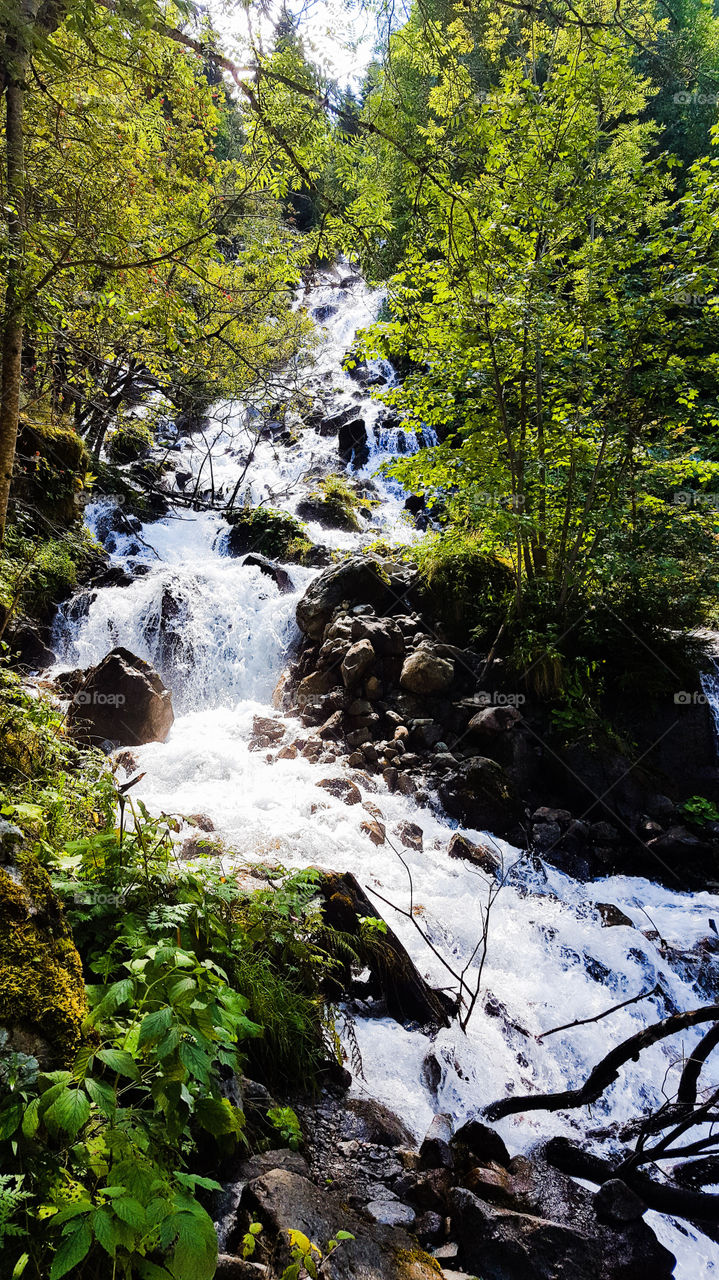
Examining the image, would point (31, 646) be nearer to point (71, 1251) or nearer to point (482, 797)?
point (482, 797)

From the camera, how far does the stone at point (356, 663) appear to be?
838 cm

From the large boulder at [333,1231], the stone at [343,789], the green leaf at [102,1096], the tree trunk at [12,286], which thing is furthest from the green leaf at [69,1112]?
the stone at [343,789]

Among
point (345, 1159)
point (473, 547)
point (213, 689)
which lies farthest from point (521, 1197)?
point (213, 689)

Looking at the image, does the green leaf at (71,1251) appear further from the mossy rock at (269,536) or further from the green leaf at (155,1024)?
the mossy rock at (269,536)

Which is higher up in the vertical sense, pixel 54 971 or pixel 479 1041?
pixel 54 971

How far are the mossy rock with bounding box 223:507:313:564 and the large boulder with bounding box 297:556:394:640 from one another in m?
4.54

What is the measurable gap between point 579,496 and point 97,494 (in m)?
12.1

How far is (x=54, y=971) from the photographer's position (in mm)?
1884

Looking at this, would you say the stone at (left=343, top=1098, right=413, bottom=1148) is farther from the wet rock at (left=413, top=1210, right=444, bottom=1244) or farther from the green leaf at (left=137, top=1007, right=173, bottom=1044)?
the green leaf at (left=137, top=1007, right=173, bottom=1044)

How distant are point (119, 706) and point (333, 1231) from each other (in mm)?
6912

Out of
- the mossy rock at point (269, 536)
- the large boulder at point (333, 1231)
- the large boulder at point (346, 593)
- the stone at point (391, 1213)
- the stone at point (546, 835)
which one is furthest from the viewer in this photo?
the mossy rock at point (269, 536)

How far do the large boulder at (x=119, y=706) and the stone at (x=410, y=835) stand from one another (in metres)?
3.90

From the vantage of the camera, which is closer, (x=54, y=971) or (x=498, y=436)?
(x=54, y=971)

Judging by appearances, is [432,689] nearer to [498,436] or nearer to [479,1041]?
[498,436]
